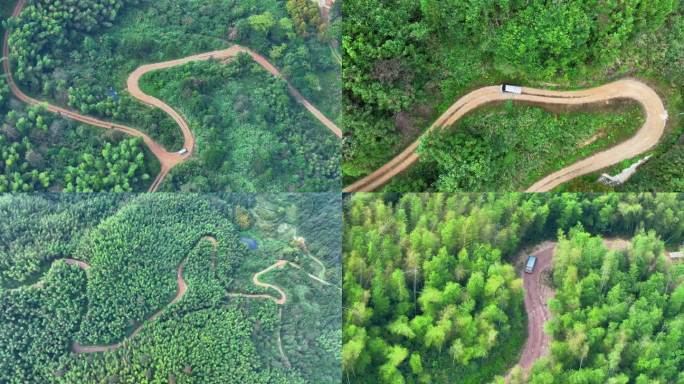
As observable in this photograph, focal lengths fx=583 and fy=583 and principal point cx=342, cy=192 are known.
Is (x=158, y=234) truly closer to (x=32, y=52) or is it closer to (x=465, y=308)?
(x=32, y=52)

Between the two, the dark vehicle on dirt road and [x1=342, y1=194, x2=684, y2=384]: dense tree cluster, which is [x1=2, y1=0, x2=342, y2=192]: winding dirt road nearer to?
[x1=342, y1=194, x2=684, y2=384]: dense tree cluster

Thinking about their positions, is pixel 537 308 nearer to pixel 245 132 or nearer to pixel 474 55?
pixel 474 55

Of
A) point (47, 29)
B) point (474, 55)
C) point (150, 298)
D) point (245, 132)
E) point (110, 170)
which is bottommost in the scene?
point (150, 298)

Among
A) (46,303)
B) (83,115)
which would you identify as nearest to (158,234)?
(46,303)

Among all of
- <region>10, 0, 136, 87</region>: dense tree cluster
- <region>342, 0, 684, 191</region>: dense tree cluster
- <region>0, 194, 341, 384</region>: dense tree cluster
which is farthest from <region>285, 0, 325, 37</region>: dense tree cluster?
<region>0, 194, 341, 384</region>: dense tree cluster

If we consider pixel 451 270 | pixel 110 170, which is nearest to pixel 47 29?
pixel 110 170
